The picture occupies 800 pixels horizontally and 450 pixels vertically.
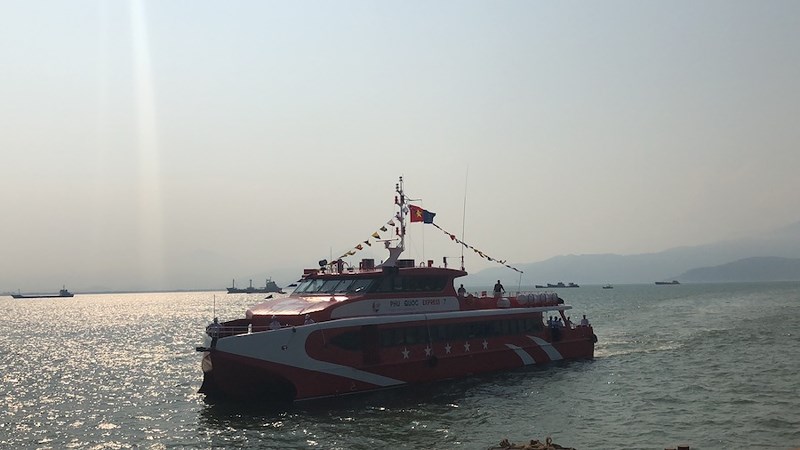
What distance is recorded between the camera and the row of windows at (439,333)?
22.3 m

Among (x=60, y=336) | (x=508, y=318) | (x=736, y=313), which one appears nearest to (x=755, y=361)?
(x=508, y=318)

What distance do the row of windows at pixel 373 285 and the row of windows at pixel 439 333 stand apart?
169 cm

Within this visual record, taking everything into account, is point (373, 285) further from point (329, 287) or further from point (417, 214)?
point (417, 214)

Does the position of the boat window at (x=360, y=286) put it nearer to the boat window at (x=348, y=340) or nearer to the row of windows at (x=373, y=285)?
the row of windows at (x=373, y=285)

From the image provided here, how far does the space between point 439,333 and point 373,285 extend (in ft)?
11.0

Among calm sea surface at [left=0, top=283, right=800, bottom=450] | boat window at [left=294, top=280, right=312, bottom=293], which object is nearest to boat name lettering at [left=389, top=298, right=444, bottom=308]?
calm sea surface at [left=0, top=283, right=800, bottom=450]

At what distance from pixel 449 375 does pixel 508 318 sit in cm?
473

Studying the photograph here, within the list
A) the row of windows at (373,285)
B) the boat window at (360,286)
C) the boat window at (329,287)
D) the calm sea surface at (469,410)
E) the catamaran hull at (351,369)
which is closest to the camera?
the calm sea surface at (469,410)

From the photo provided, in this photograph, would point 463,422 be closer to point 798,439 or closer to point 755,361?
point 798,439

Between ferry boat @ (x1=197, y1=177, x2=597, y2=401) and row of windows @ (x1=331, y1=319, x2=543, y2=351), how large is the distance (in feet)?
0.13

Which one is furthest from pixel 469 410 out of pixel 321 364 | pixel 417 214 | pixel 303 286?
pixel 417 214

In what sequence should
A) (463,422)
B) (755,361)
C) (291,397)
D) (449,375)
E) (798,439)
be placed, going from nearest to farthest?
1. (798,439)
2. (463,422)
3. (291,397)
4. (449,375)
5. (755,361)

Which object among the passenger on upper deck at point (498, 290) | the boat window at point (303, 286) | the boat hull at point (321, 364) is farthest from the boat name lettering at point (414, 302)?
the passenger on upper deck at point (498, 290)

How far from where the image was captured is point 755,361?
30.2m
